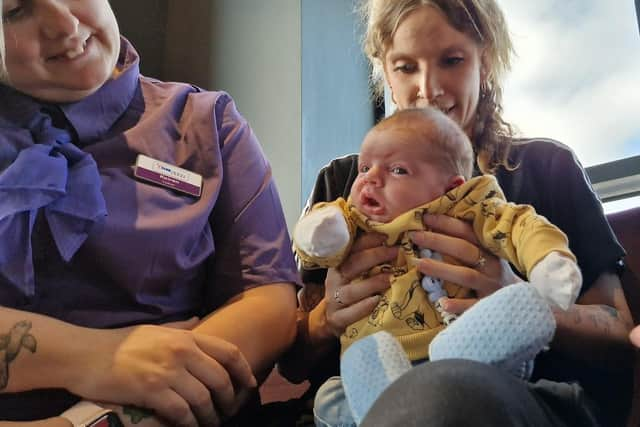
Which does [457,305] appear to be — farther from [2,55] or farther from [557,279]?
[2,55]

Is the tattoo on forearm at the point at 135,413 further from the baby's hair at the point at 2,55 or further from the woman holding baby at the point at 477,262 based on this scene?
the baby's hair at the point at 2,55

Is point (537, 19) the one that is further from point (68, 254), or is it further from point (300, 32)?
point (68, 254)

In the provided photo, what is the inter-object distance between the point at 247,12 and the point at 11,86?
5.19 feet

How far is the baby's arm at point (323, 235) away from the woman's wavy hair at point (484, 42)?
1.14ft

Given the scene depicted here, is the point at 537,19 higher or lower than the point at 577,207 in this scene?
higher

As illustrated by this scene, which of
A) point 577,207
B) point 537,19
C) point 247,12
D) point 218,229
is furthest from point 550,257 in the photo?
point 247,12

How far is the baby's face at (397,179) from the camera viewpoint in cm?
91

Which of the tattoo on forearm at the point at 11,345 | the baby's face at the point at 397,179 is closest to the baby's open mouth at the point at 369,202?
the baby's face at the point at 397,179

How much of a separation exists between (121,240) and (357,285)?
328mm

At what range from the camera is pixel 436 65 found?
1.16m

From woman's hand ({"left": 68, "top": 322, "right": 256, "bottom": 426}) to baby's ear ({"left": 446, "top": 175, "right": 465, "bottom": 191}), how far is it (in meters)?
0.37

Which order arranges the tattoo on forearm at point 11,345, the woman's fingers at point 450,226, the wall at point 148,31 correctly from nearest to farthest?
the tattoo on forearm at point 11,345 < the woman's fingers at point 450,226 < the wall at point 148,31

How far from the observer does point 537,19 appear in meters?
2.10

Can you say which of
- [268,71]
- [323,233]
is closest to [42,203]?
[323,233]
